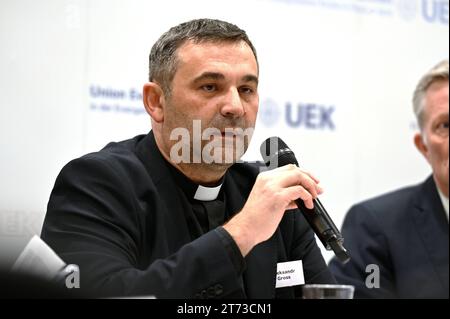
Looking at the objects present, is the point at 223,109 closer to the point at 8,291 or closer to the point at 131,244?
the point at 131,244

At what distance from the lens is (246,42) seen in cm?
223

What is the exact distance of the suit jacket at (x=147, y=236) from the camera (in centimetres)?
176

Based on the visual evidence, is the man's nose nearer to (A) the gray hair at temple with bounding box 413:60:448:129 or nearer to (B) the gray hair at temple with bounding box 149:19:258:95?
(B) the gray hair at temple with bounding box 149:19:258:95

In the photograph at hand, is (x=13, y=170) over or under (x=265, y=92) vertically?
under

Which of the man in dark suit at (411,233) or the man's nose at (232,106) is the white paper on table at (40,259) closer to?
the man's nose at (232,106)

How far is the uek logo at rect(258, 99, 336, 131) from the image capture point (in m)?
3.54

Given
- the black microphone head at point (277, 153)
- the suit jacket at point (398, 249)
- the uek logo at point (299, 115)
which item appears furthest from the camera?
the uek logo at point (299, 115)

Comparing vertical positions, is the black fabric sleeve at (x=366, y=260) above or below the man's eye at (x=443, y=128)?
below

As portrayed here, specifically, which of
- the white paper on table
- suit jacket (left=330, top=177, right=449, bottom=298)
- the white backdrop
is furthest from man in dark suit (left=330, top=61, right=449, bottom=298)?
the white paper on table

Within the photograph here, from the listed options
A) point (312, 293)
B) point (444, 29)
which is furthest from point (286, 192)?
point (444, 29)

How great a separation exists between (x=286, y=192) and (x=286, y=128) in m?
1.75

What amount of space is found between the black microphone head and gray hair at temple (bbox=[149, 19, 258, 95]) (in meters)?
0.34

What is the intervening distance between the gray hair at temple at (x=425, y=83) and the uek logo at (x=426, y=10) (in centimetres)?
72

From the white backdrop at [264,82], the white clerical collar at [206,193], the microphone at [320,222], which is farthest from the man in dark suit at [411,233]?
the microphone at [320,222]
